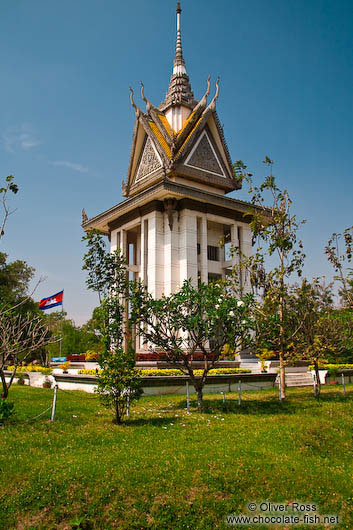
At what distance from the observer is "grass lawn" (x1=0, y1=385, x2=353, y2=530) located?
6633mm

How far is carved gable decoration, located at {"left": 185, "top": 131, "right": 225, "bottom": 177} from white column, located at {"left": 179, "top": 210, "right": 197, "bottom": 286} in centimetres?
388

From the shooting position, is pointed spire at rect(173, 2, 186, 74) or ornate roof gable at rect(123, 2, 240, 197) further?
pointed spire at rect(173, 2, 186, 74)

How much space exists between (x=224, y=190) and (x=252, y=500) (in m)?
26.5

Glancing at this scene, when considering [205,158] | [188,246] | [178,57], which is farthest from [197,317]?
[178,57]

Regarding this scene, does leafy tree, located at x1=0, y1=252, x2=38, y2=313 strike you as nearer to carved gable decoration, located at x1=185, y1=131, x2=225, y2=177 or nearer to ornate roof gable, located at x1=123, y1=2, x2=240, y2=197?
ornate roof gable, located at x1=123, y1=2, x2=240, y2=197

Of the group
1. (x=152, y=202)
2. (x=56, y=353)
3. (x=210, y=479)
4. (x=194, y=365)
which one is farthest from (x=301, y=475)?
(x=56, y=353)

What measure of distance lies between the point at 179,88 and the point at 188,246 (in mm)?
12733

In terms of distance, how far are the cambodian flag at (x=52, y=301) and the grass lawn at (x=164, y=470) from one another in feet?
63.1

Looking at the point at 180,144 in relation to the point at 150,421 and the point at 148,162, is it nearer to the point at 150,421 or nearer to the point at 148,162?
the point at 148,162

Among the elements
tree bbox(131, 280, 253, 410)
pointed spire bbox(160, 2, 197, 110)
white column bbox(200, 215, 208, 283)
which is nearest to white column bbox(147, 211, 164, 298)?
white column bbox(200, 215, 208, 283)

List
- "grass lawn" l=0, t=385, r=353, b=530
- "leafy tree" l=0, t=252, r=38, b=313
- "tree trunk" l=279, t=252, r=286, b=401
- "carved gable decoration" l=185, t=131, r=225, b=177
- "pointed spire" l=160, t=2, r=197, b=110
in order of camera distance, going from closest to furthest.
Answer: "grass lawn" l=0, t=385, r=353, b=530, "tree trunk" l=279, t=252, r=286, b=401, "carved gable decoration" l=185, t=131, r=225, b=177, "pointed spire" l=160, t=2, r=197, b=110, "leafy tree" l=0, t=252, r=38, b=313

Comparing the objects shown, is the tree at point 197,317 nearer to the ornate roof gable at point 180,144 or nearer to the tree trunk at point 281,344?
the tree trunk at point 281,344

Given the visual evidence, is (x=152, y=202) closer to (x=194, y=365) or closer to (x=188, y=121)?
(x=188, y=121)

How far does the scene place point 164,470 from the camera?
7527mm
